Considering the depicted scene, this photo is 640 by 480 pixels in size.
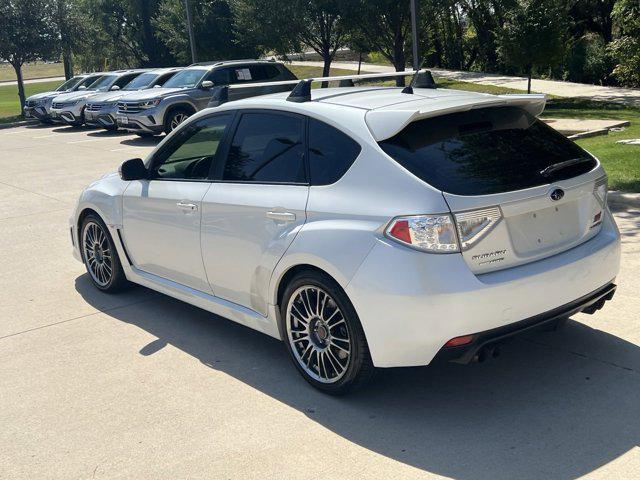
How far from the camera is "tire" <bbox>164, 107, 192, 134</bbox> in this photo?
63.5 feet

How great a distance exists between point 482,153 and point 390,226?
27.8 inches

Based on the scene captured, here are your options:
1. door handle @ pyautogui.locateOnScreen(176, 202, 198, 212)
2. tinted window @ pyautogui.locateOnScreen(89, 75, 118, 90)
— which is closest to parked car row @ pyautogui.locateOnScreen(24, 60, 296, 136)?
tinted window @ pyautogui.locateOnScreen(89, 75, 118, 90)

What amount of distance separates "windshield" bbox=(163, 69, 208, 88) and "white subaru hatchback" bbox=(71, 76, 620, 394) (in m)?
15.2

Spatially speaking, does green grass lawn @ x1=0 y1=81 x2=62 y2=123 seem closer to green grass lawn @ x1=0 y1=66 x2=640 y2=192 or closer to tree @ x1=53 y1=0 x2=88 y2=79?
green grass lawn @ x1=0 y1=66 x2=640 y2=192

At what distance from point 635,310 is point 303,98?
8.90 ft

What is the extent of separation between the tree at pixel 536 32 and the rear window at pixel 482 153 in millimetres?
16861

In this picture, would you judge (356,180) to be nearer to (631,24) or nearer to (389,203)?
(389,203)

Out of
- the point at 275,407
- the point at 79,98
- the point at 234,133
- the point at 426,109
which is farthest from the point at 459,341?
the point at 79,98

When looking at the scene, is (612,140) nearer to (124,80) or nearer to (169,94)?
(169,94)

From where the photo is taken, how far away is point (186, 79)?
66.9 feet

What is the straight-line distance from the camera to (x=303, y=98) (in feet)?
16.1

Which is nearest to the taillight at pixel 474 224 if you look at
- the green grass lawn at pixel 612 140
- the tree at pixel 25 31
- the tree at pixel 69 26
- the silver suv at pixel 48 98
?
the green grass lawn at pixel 612 140

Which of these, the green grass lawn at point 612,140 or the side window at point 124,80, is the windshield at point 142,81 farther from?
the green grass lawn at point 612,140

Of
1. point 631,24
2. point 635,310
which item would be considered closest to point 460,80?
point 631,24
